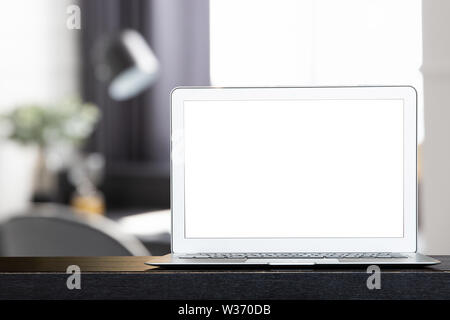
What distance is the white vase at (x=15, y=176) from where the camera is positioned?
4.24 meters

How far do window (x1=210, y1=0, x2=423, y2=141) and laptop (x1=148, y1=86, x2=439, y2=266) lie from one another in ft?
7.55

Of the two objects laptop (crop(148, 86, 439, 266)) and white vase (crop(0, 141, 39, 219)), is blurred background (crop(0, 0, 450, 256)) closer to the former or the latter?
white vase (crop(0, 141, 39, 219))

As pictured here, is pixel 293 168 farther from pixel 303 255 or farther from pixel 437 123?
pixel 437 123

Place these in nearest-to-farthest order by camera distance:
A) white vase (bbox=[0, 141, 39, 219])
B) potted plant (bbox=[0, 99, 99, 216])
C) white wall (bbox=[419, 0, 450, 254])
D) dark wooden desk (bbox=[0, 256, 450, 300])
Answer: dark wooden desk (bbox=[0, 256, 450, 300])
white wall (bbox=[419, 0, 450, 254])
potted plant (bbox=[0, 99, 99, 216])
white vase (bbox=[0, 141, 39, 219])

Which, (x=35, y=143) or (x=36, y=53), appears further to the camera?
(x=36, y=53)

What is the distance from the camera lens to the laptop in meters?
0.83

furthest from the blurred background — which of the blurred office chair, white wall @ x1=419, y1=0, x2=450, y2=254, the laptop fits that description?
the laptop

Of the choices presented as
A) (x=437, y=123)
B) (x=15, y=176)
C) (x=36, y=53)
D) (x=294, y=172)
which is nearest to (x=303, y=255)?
(x=294, y=172)

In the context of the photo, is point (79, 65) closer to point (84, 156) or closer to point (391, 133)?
point (84, 156)

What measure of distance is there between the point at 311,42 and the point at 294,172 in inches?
125

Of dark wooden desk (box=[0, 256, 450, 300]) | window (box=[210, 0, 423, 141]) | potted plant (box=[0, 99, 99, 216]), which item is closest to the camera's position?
dark wooden desk (box=[0, 256, 450, 300])

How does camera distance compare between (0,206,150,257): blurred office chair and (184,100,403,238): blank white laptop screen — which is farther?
(0,206,150,257): blurred office chair

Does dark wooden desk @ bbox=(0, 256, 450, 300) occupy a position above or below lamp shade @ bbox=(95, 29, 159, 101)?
below

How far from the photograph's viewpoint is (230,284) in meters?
0.75
